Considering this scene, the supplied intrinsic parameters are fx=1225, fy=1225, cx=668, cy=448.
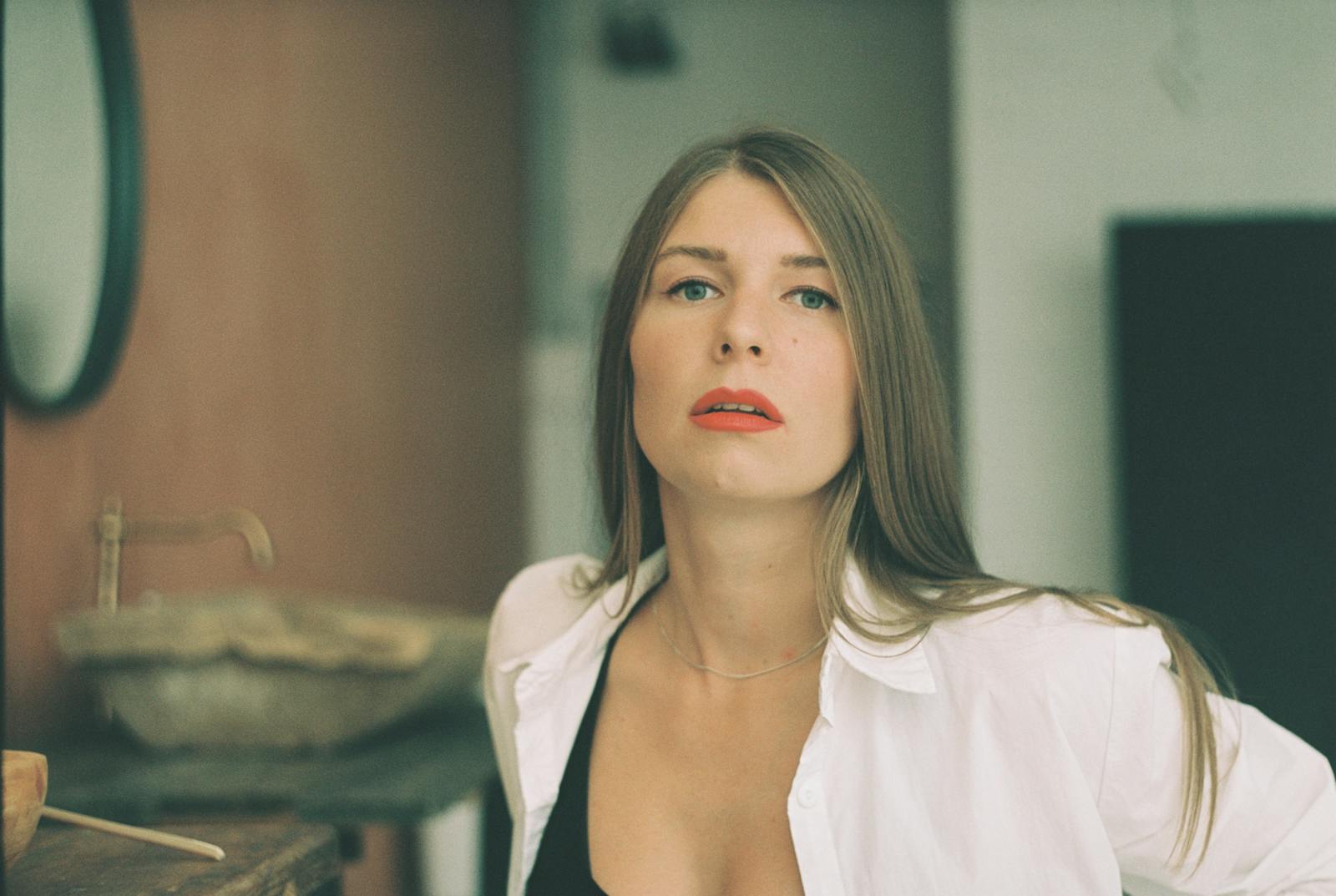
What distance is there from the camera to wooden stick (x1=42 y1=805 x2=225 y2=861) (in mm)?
930

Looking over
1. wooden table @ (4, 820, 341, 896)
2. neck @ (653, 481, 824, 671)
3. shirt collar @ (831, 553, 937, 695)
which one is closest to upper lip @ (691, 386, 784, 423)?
neck @ (653, 481, 824, 671)

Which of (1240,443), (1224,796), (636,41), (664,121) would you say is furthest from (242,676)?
(664,121)

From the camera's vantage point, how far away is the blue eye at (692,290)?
Result: 1.21 m

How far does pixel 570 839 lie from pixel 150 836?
41 centimetres

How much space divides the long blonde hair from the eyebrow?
0.01 m

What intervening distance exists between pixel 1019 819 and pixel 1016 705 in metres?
0.10

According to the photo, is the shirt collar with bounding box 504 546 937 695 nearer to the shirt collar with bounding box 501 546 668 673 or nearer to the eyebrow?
the shirt collar with bounding box 501 546 668 673

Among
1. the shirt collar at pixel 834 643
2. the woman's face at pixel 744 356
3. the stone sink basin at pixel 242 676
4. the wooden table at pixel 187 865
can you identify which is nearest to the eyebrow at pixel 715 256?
the woman's face at pixel 744 356

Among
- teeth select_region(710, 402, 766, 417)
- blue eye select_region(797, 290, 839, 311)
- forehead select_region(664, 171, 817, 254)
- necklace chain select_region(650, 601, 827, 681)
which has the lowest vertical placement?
necklace chain select_region(650, 601, 827, 681)

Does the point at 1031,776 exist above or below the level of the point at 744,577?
below

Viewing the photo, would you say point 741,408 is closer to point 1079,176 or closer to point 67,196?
point 67,196

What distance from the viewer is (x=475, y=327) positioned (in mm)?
4074

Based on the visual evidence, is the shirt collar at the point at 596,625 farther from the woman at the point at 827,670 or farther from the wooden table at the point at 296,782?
the wooden table at the point at 296,782

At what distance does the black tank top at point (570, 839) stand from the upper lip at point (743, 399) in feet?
1.30
